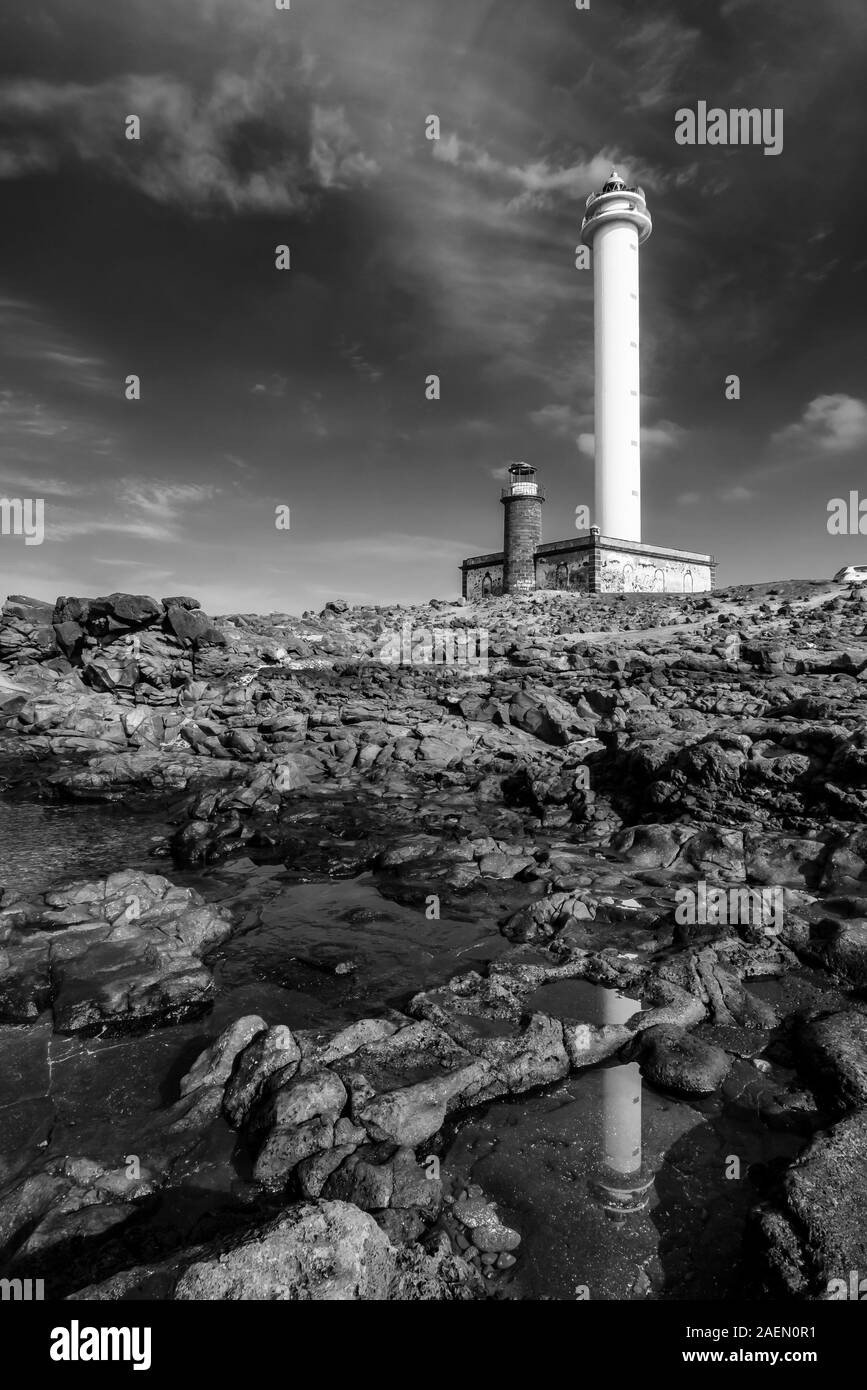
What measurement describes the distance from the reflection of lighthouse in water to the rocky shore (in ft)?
0.15

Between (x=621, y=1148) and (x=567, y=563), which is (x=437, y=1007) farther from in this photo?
(x=567, y=563)

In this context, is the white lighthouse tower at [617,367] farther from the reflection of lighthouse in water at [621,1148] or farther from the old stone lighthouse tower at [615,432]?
the reflection of lighthouse in water at [621,1148]

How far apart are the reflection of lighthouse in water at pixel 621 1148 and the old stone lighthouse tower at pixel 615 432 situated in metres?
52.0

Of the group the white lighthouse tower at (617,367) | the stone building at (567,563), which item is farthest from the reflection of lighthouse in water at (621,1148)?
the white lighthouse tower at (617,367)

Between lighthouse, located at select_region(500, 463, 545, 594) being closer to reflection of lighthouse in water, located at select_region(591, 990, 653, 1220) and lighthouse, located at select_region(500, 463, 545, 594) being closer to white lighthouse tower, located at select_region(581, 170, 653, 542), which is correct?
white lighthouse tower, located at select_region(581, 170, 653, 542)

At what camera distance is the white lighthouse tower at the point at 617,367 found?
5832 cm

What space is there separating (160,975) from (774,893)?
9794 mm

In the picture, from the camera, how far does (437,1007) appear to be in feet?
26.7

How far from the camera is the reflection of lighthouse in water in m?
5.35

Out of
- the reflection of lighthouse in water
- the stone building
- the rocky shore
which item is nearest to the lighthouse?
the stone building

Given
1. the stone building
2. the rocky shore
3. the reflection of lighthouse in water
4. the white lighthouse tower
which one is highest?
the white lighthouse tower

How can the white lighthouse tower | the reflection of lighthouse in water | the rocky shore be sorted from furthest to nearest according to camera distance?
the white lighthouse tower → the reflection of lighthouse in water → the rocky shore

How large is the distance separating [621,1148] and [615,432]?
61.3 metres

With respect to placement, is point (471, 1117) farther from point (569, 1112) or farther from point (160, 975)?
point (160, 975)
